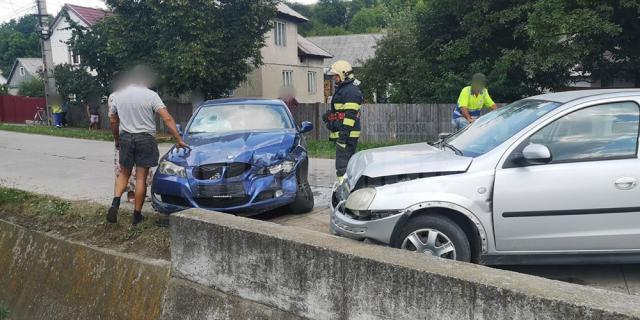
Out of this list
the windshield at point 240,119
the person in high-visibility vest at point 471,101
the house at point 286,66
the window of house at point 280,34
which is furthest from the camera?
the window of house at point 280,34

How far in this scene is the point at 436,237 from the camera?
4.11m

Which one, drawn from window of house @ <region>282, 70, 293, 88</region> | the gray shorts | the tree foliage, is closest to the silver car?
the gray shorts

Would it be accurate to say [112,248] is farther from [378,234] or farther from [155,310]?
[378,234]

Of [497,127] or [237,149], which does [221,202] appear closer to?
[237,149]

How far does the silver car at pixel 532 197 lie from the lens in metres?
3.99

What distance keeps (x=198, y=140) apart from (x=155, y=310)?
2515 millimetres

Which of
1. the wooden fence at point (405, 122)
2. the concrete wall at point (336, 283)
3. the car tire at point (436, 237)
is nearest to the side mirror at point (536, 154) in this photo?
the car tire at point (436, 237)

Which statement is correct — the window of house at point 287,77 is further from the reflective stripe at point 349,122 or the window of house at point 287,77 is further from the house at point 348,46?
the house at point 348,46

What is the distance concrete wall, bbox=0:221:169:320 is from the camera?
5.04 m

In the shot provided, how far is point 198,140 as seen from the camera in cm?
676

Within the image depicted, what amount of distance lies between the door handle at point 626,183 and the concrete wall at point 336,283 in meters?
1.42

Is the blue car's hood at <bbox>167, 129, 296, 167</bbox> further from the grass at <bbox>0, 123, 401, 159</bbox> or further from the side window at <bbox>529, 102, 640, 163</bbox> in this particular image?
the grass at <bbox>0, 123, 401, 159</bbox>

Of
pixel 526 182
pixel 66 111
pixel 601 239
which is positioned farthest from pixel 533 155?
pixel 66 111

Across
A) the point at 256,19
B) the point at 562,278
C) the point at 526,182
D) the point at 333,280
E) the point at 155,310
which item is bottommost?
the point at 155,310
